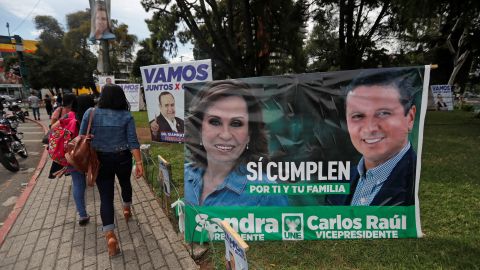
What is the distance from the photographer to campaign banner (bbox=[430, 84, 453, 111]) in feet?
70.9

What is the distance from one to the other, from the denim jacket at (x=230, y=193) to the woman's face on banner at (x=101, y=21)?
23.0 feet

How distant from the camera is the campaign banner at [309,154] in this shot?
10.4ft

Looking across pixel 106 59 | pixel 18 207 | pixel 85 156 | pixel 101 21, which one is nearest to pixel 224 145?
pixel 85 156

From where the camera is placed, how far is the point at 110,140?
3.36 m

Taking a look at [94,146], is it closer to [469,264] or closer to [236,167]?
[236,167]

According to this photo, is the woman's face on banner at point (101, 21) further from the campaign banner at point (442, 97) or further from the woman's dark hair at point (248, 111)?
the campaign banner at point (442, 97)

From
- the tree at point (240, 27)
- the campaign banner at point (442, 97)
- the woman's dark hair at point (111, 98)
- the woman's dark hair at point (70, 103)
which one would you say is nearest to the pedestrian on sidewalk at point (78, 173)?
the woman's dark hair at point (70, 103)

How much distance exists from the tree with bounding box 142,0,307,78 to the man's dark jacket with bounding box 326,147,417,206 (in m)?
13.8

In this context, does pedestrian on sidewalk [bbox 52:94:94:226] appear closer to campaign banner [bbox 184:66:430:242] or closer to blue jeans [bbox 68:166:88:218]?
blue jeans [bbox 68:166:88:218]

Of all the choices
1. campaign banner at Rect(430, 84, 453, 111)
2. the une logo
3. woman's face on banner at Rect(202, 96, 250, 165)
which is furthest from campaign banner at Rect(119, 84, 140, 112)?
campaign banner at Rect(430, 84, 453, 111)

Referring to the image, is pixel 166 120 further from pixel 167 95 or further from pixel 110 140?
pixel 110 140

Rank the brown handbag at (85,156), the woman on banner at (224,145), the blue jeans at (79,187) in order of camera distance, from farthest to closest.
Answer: the blue jeans at (79,187)
the woman on banner at (224,145)
the brown handbag at (85,156)

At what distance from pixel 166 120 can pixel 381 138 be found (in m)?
5.31

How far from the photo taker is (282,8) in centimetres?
1581
